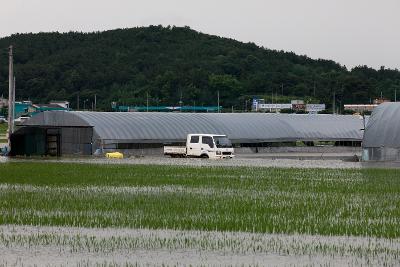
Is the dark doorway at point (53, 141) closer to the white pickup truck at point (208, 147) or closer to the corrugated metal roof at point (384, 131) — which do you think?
→ the white pickup truck at point (208, 147)

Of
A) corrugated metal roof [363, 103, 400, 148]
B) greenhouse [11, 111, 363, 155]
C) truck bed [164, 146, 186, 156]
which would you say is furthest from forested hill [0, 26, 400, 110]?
corrugated metal roof [363, 103, 400, 148]

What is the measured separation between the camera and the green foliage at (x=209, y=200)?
57.2 ft

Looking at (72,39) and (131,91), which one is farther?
(72,39)

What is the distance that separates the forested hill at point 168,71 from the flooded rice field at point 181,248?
12711 cm

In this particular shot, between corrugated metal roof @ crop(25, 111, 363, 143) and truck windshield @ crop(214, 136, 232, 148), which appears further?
corrugated metal roof @ crop(25, 111, 363, 143)

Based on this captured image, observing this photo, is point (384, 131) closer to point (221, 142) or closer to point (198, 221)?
point (221, 142)

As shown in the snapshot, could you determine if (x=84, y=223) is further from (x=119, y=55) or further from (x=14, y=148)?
(x=119, y=55)

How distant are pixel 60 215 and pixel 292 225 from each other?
481 centimetres

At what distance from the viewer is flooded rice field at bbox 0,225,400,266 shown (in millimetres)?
13078

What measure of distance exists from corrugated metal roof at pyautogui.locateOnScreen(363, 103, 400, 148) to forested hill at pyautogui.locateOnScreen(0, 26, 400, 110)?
95.3 meters

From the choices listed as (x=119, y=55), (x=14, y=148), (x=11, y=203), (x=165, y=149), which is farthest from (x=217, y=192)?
(x=119, y=55)

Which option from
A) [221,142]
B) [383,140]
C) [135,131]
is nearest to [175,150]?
[221,142]

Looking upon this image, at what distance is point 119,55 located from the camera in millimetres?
175375

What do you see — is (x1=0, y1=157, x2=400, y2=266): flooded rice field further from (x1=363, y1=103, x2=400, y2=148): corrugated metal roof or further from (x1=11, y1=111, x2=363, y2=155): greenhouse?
(x1=11, y1=111, x2=363, y2=155): greenhouse
